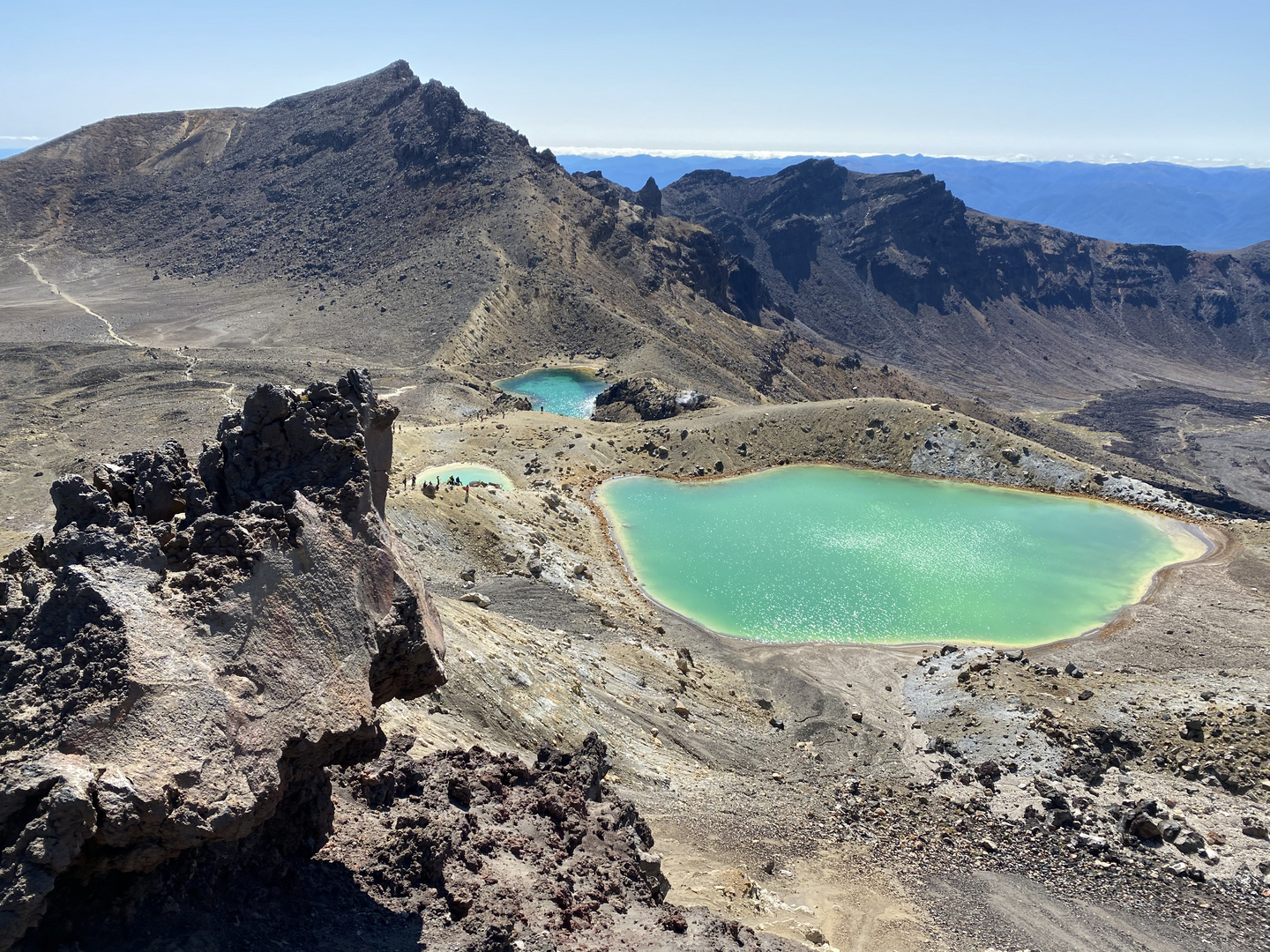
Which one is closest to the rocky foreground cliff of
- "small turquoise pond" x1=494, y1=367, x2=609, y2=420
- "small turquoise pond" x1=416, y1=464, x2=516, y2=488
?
"small turquoise pond" x1=416, y1=464, x2=516, y2=488

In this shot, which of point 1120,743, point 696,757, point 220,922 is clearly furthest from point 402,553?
point 1120,743

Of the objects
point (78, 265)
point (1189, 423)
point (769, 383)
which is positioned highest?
point (78, 265)

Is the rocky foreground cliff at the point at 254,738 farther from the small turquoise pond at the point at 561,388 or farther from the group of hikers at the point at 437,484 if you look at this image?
the small turquoise pond at the point at 561,388

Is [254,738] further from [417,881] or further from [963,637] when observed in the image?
[963,637]

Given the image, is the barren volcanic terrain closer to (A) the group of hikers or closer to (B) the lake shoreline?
(B) the lake shoreline

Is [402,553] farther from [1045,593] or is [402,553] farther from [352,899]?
[1045,593]
